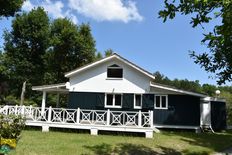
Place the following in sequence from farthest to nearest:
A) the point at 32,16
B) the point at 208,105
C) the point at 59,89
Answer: the point at 32,16 < the point at 208,105 < the point at 59,89

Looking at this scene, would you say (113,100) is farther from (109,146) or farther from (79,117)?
(109,146)

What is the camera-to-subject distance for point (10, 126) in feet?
29.6

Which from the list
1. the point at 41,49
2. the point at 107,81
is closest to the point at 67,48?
the point at 41,49

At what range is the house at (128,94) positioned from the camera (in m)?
23.1

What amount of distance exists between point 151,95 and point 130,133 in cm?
490

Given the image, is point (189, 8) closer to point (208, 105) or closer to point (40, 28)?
point (208, 105)

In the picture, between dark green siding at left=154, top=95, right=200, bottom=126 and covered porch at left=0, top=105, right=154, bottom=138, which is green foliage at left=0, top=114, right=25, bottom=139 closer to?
covered porch at left=0, top=105, right=154, bottom=138

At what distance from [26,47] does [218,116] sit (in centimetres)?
2749

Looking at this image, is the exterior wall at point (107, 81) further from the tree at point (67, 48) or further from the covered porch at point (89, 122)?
the tree at point (67, 48)

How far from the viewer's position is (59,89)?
24.8 m

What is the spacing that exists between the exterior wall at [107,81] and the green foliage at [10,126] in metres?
14.0

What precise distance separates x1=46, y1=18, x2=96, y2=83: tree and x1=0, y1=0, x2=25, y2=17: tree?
16601 mm

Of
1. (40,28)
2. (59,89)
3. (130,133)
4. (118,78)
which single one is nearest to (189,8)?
(130,133)

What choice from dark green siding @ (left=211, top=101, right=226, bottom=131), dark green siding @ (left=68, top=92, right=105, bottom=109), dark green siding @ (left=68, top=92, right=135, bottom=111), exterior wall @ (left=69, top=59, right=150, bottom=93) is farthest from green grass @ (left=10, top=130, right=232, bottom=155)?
dark green siding @ (left=211, top=101, right=226, bottom=131)
